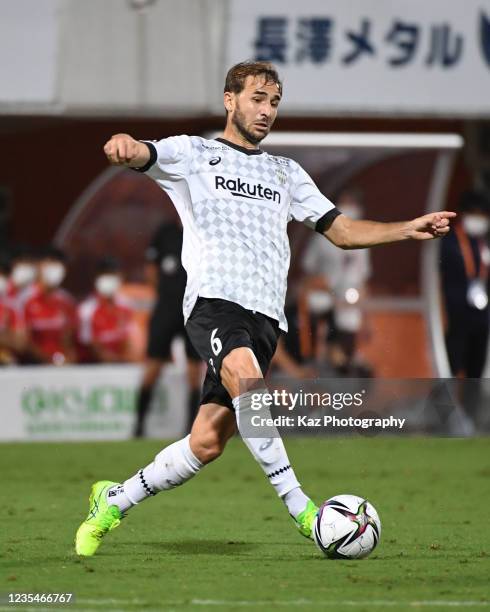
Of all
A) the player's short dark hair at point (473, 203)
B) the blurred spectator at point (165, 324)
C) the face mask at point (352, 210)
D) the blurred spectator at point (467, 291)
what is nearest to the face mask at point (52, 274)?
the blurred spectator at point (165, 324)

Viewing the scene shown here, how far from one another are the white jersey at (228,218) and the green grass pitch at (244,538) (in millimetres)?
1185

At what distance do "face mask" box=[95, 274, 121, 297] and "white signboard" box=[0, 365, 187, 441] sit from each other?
1535mm

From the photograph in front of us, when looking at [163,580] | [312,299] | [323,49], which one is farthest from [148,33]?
[163,580]

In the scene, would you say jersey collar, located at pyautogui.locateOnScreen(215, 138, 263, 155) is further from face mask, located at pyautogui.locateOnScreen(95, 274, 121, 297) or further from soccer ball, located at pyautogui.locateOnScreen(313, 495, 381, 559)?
face mask, located at pyautogui.locateOnScreen(95, 274, 121, 297)

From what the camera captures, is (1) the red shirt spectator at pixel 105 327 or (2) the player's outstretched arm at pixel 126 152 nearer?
(2) the player's outstretched arm at pixel 126 152

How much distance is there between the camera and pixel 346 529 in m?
6.89

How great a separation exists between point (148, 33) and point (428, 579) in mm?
9709

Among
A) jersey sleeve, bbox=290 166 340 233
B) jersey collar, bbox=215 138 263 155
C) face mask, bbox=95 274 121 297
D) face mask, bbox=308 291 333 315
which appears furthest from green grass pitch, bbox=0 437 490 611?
face mask, bbox=95 274 121 297

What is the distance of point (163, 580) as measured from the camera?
6.37 meters

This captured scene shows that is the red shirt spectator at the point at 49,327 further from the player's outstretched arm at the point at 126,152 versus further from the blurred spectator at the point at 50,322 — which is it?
the player's outstretched arm at the point at 126,152

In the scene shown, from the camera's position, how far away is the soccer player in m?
6.99

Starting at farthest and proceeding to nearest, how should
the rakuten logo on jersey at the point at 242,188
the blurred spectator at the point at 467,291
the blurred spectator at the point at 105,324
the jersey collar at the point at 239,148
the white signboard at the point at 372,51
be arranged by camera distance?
the blurred spectator at the point at 105,324 < the white signboard at the point at 372,51 < the blurred spectator at the point at 467,291 < the jersey collar at the point at 239,148 < the rakuten logo on jersey at the point at 242,188

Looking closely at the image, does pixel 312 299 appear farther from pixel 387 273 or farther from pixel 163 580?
pixel 163 580

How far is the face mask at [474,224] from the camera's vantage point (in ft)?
50.0
